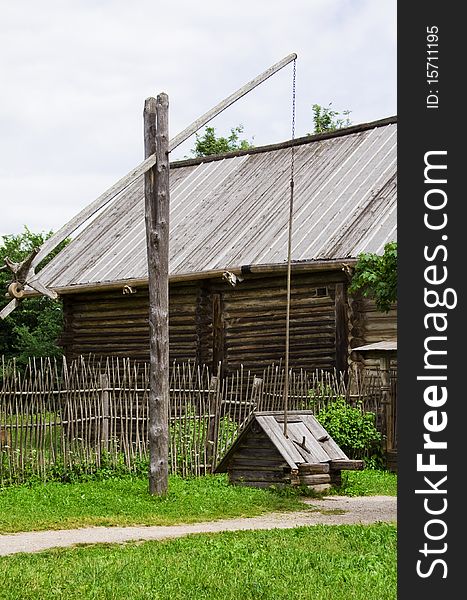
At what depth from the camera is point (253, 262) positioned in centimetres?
2073

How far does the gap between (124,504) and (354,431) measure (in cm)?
618

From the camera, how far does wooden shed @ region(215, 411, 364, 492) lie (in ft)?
42.8

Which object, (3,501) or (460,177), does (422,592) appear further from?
(3,501)

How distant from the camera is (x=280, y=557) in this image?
838 cm

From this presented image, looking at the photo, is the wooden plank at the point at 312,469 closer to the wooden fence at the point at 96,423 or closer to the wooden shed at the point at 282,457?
the wooden shed at the point at 282,457

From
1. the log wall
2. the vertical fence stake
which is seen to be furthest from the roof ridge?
the vertical fence stake

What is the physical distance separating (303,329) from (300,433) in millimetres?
7325

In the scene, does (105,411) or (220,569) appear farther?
(105,411)

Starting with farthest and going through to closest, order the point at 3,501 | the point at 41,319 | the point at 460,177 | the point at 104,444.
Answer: the point at 41,319
the point at 104,444
the point at 3,501
the point at 460,177

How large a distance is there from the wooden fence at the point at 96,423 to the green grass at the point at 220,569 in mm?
4905

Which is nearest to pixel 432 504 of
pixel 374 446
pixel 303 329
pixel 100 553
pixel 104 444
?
pixel 100 553

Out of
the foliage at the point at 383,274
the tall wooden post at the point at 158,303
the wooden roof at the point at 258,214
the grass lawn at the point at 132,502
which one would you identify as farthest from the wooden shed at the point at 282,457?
the wooden roof at the point at 258,214

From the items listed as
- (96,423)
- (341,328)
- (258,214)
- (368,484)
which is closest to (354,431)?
(368,484)

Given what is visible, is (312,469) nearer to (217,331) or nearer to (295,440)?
(295,440)
